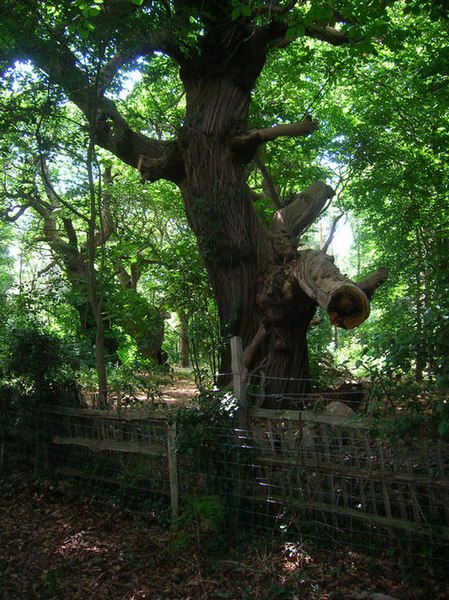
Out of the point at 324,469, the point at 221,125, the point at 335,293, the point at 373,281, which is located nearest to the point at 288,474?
the point at 324,469

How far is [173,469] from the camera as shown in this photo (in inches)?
227

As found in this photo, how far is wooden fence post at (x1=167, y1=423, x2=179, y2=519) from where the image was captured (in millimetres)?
5719

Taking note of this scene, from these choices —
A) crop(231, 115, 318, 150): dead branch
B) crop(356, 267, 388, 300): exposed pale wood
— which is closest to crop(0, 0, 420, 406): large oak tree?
crop(231, 115, 318, 150): dead branch

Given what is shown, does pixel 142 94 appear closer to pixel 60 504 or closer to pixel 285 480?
pixel 60 504

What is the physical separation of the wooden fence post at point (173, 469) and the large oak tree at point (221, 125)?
199cm

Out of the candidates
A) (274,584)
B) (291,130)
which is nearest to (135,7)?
(291,130)

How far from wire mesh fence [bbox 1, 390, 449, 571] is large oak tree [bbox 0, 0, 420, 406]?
2.04m

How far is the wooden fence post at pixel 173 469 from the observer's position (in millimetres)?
5719

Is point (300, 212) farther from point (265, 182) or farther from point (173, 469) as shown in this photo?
point (265, 182)

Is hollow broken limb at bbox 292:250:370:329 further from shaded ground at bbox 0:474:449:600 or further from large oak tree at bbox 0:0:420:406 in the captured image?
shaded ground at bbox 0:474:449:600

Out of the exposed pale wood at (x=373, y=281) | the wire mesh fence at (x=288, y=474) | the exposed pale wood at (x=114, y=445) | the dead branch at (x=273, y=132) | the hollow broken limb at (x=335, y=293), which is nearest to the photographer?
the wire mesh fence at (x=288, y=474)

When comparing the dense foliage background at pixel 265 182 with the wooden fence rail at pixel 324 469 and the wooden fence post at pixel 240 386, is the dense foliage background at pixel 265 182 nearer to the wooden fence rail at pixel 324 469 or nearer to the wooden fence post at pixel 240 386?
the wooden fence rail at pixel 324 469

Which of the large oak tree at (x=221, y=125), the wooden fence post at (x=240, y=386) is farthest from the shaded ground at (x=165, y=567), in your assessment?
the large oak tree at (x=221, y=125)

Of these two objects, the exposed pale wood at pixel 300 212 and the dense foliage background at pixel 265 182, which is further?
the exposed pale wood at pixel 300 212
